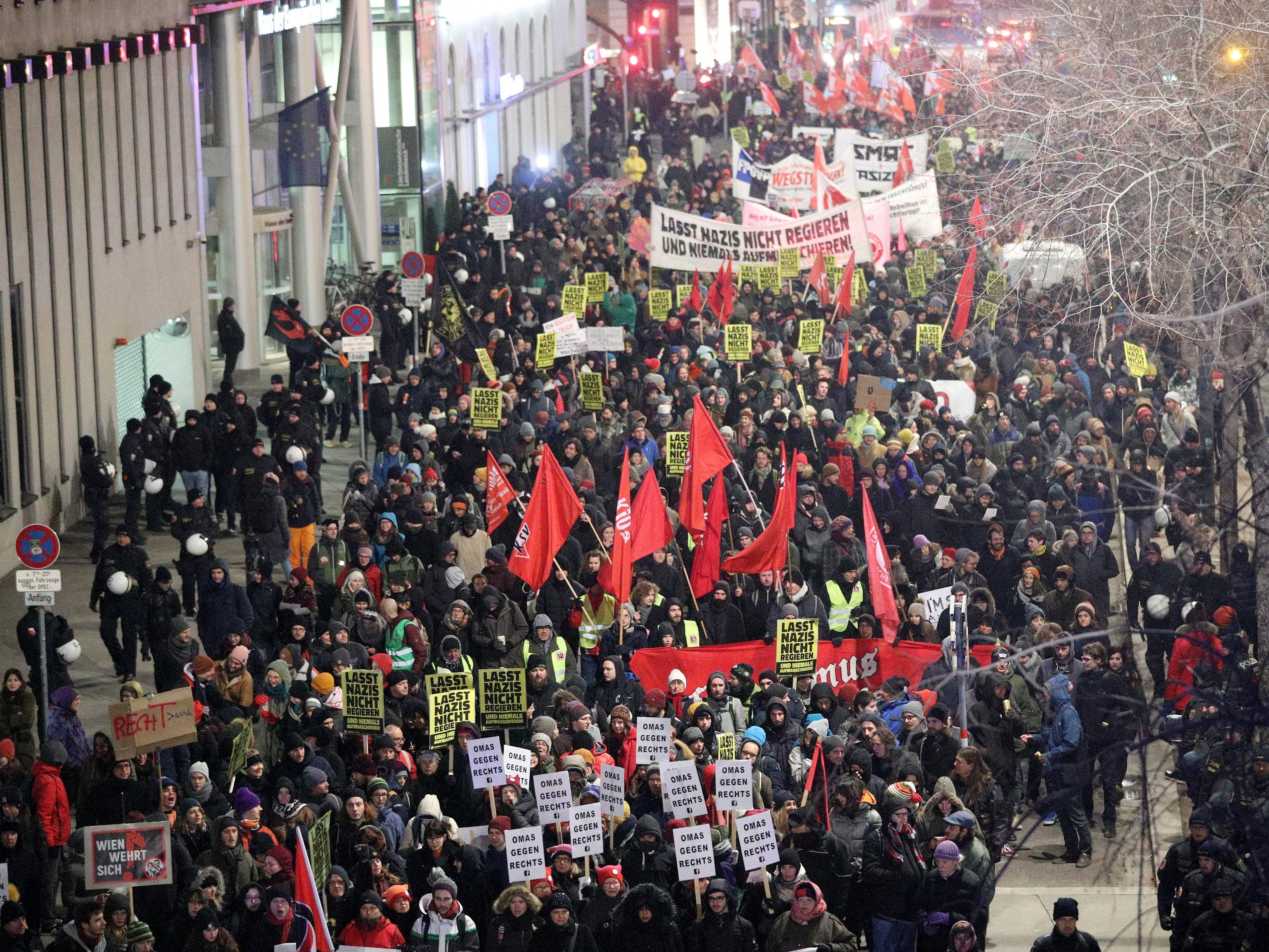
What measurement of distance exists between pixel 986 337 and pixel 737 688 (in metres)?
11.3

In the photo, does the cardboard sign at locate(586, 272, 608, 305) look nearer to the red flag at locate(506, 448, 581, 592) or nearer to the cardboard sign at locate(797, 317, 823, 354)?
the cardboard sign at locate(797, 317, 823, 354)

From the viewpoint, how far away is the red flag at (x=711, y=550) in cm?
1730

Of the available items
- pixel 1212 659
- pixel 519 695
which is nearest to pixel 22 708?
pixel 519 695

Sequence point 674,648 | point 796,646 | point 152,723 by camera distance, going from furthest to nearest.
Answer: point 674,648
point 796,646
point 152,723

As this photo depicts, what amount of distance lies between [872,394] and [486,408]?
3919 millimetres

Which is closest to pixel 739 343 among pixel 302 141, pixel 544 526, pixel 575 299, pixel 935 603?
pixel 575 299

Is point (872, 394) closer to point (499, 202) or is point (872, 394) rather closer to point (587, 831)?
point (587, 831)

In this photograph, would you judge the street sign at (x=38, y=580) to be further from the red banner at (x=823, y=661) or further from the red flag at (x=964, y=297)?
the red flag at (x=964, y=297)

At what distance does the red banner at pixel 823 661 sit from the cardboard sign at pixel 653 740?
75.7 inches

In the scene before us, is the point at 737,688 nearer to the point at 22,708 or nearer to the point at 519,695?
the point at 519,695

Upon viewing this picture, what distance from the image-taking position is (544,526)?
56.2ft

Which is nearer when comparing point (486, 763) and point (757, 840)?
point (757, 840)

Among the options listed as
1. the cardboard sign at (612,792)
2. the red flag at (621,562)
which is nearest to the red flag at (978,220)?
the red flag at (621,562)

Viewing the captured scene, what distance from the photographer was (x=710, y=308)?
28938mm
